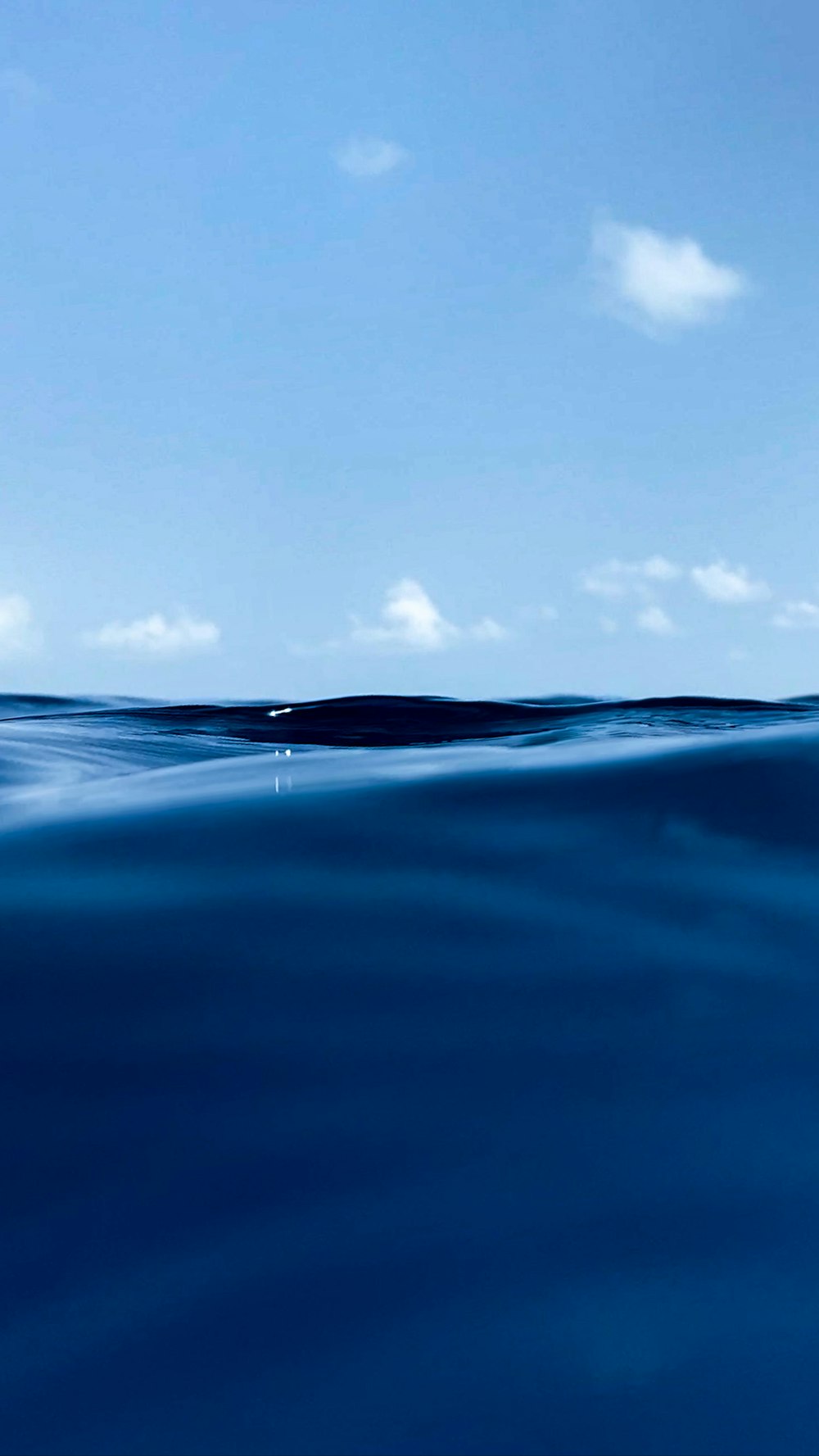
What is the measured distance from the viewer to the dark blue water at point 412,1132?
0.99 m

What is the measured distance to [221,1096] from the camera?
1406 mm

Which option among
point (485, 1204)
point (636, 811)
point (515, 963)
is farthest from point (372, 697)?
point (485, 1204)

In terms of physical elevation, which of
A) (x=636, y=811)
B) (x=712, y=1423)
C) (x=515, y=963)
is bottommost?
(x=712, y=1423)

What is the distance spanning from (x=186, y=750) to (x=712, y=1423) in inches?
169

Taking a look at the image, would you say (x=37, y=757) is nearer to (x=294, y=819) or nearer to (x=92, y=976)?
(x=294, y=819)

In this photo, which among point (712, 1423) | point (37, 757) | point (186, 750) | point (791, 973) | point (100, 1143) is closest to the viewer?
point (712, 1423)

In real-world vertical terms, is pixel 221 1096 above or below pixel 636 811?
below

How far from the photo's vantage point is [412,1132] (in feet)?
4.42

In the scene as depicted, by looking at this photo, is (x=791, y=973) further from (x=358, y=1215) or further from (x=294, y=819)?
(x=294, y=819)

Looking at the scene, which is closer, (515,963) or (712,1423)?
(712,1423)

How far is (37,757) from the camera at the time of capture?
14.0 feet

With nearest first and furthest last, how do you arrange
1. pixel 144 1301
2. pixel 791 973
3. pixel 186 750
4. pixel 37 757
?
pixel 144 1301 < pixel 791 973 < pixel 37 757 < pixel 186 750

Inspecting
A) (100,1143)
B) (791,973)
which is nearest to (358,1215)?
(100,1143)

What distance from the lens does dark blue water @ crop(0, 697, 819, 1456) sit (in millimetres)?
991
